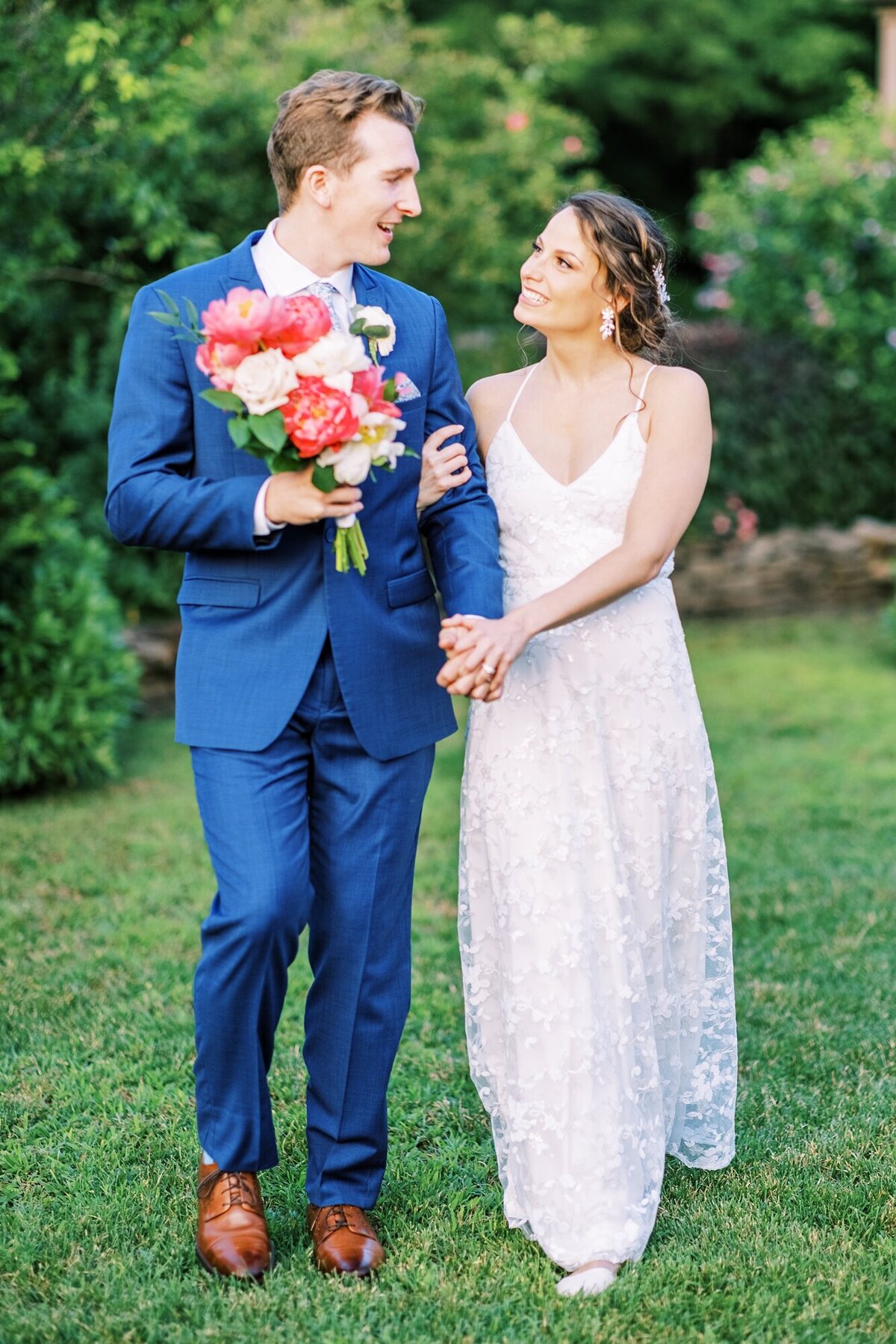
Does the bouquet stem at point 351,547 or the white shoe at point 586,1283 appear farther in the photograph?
the white shoe at point 586,1283

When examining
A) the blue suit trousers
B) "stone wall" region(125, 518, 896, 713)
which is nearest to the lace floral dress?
the blue suit trousers

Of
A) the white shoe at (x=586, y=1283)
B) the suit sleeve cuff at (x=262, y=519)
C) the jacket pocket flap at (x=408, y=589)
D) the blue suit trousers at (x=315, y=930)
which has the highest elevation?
the suit sleeve cuff at (x=262, y=519)

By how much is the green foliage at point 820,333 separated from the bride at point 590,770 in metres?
8.93

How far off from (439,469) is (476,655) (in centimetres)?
44

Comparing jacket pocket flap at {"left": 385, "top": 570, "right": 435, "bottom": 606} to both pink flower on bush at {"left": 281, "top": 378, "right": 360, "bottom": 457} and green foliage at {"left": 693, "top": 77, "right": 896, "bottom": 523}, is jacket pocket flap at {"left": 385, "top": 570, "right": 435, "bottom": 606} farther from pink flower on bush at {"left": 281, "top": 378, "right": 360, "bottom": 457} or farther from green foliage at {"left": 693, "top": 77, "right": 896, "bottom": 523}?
green foliage at {"left": 693, "top": 77, "right": 896, "bottom": 523}

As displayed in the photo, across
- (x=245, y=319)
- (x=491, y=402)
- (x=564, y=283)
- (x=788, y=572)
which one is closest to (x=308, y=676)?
(x=245, y=319)

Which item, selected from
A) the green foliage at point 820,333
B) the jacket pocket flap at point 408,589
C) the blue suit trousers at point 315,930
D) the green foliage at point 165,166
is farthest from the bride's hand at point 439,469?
the green foliage at point 820,333

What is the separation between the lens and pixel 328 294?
3.01 meters

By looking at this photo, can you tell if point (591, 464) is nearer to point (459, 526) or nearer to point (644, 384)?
point (644, 384)

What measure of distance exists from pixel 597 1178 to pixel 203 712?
124cm

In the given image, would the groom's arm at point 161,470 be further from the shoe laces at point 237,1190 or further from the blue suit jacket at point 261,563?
the shoe laces at point 237,1190

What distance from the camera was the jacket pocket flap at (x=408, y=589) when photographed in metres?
3.11

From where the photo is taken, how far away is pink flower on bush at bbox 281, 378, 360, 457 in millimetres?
2605

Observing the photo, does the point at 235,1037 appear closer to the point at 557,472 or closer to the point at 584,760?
the point at 584,760
